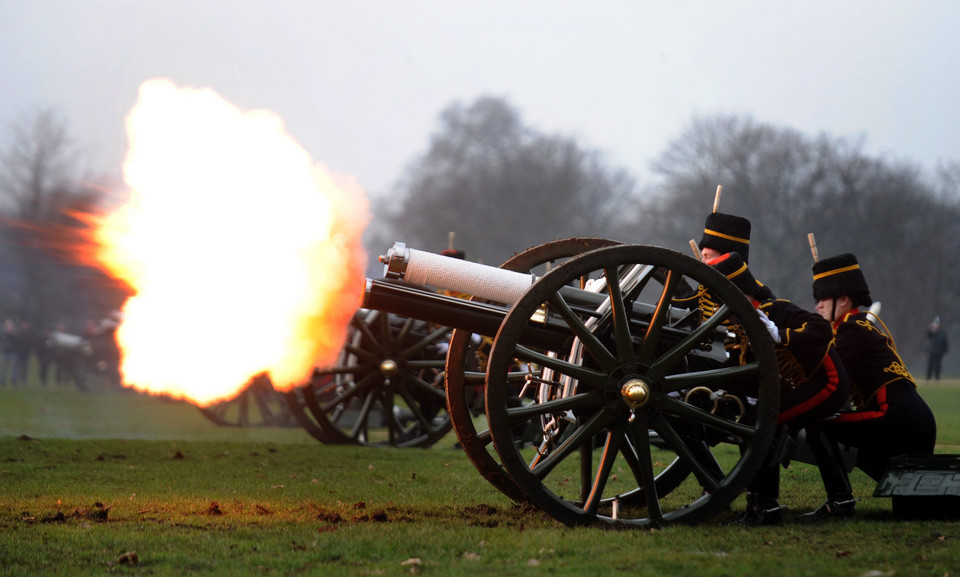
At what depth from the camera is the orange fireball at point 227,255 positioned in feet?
21.1

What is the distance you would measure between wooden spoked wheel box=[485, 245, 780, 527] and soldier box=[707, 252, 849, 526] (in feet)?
0.70

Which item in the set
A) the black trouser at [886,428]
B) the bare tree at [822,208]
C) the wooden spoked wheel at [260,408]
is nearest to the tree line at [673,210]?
the bare tree at [822,208]

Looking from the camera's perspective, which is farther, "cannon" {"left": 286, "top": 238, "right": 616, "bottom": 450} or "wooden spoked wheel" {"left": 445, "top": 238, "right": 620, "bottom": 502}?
"cannon" {"left": 286, "top": 238, "right": 616, "bottom": 450}

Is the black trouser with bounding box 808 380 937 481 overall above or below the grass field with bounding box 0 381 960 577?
above

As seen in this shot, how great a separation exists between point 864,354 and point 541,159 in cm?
3485

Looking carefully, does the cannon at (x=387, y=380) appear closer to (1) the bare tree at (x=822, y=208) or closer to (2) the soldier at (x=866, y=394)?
(2) the soldier at (x=866, y=394)

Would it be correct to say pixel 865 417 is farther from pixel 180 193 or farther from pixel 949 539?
pixel 180 193

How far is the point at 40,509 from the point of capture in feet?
19.3

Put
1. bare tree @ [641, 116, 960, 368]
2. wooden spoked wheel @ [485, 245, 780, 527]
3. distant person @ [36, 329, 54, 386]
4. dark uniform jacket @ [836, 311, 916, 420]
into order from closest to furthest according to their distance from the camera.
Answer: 1. wooden spoked wheel @ [485, 245, 780, 527]
2. dark uniform jacket @ [836, 311, 916, 420]
3. distant person @ [36, 329, 54, 386]
4. bare tree @ [641, 116, 960, 368]

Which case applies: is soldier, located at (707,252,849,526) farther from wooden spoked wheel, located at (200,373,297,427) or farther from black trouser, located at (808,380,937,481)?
wooden spoked wheel, located at (200,373,297,427)

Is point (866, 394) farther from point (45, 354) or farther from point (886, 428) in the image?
point (45, 354)

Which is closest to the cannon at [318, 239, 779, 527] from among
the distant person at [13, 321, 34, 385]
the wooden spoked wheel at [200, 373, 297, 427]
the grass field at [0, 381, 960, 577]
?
the grass field at [0, 381, 960, 577]

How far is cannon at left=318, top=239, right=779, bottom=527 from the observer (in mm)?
4953

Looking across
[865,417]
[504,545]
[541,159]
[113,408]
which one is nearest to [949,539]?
[865,417]
